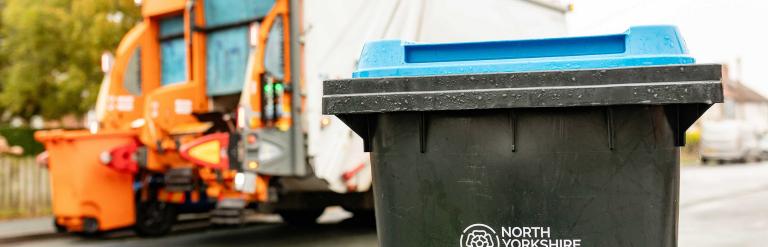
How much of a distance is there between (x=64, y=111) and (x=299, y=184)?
995 cm

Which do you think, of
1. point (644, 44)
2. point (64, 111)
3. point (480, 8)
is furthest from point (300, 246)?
point (64, 111)

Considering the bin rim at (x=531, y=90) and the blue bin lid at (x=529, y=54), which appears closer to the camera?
the bin rim at (x=531, y=90)

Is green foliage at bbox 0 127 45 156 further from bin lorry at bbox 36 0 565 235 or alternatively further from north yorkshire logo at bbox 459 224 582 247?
north yorkshire logo at bbox 459 224 582 247

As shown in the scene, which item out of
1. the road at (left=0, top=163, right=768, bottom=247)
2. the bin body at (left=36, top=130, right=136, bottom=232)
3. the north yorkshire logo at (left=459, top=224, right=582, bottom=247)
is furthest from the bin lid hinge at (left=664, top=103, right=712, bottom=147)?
the bin body at (left=36, top=130, right=136, bottom=232)

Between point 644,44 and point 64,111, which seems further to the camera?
point 64,111

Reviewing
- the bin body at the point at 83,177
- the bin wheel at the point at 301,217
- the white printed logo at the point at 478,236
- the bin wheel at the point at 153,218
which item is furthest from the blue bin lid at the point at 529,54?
the bin wheel at the point at 301,217

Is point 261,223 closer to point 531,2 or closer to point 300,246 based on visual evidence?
point 300,246

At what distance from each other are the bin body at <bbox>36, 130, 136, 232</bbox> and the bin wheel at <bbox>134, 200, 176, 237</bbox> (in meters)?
0.52

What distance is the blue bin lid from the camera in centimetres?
297

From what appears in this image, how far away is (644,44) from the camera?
297 centimetres

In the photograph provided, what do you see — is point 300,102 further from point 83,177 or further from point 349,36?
point 83,177

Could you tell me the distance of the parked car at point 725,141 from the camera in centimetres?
3209

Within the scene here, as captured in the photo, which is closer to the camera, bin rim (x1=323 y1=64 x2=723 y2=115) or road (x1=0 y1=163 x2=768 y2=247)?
bin rim (x1=323 y1=64 x2=723 y2=115)

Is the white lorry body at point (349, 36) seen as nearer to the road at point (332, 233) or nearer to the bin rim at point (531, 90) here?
the road at point (332, 233)
